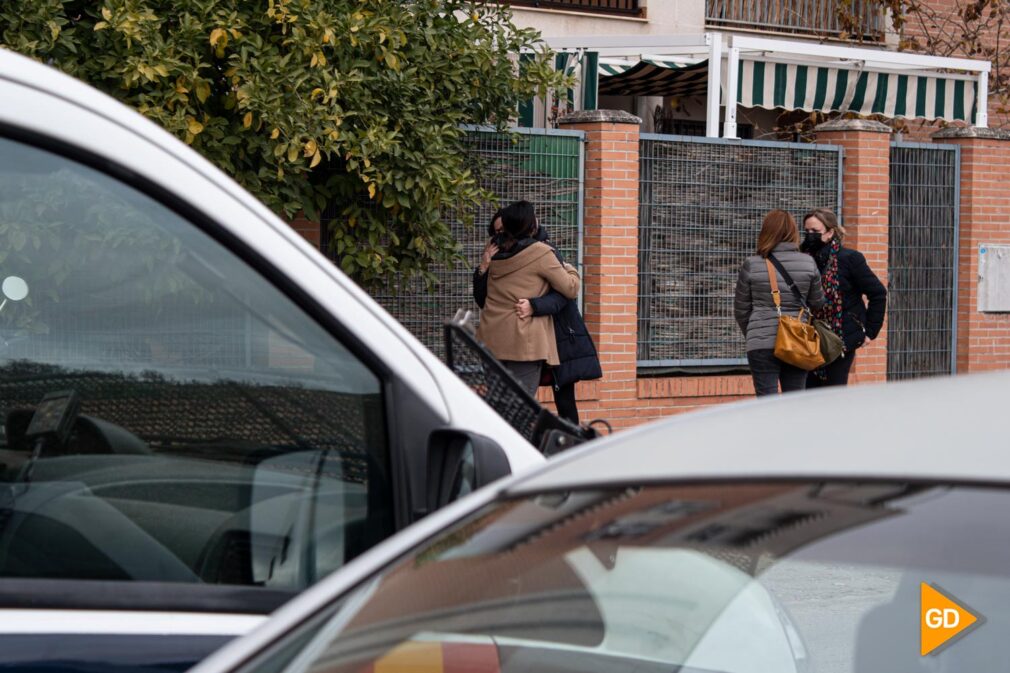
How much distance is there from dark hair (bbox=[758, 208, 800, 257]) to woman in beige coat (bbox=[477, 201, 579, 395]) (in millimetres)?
1451

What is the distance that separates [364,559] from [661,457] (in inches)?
16.3

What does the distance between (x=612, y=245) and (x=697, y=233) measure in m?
0.97

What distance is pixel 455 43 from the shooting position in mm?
8898

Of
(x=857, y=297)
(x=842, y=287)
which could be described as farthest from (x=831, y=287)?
(x=857, y=297)

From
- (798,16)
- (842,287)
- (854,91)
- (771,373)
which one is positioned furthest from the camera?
(798,16)

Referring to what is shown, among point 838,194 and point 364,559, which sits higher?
point 838,194

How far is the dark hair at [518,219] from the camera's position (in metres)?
8.82

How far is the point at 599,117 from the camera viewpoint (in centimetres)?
1084

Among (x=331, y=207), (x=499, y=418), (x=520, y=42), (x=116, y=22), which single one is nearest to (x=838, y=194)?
(x=520, y=42)

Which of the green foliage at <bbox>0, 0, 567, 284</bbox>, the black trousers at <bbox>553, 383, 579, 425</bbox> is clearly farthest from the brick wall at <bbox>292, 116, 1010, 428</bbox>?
the black trousers at <bbox>553, 383, 579, 425</bbox>

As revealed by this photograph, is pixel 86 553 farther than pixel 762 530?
Yes

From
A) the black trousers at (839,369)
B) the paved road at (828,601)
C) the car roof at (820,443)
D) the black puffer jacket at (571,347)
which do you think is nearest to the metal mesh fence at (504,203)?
the black puffer jacket at (571,347)

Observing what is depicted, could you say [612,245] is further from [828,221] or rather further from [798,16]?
[798,16]

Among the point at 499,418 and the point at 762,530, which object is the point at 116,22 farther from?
the point at 762,530
